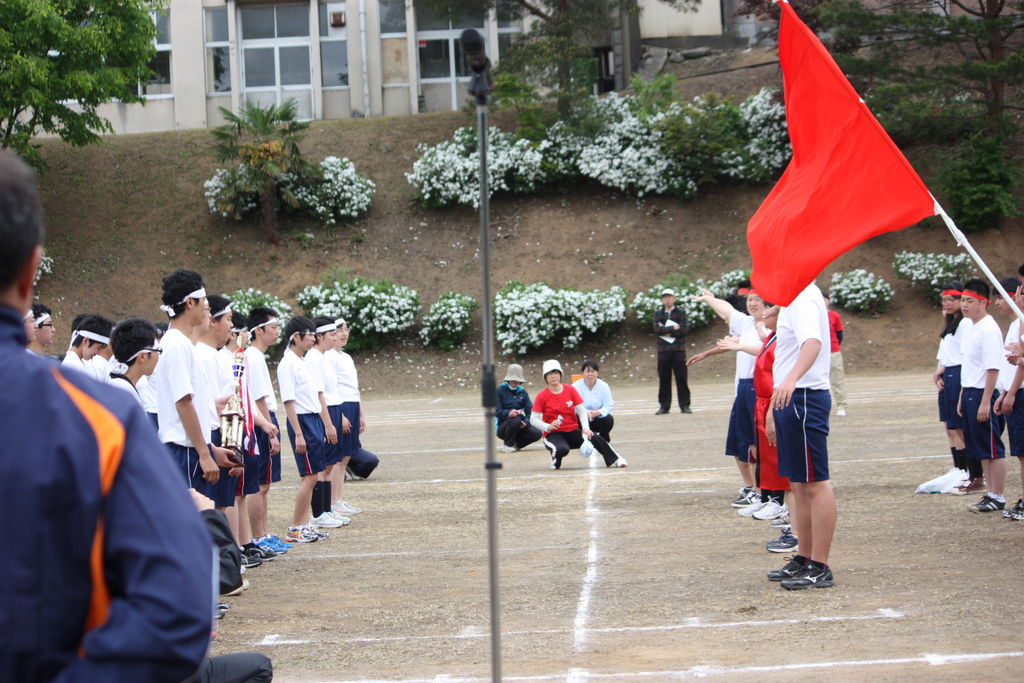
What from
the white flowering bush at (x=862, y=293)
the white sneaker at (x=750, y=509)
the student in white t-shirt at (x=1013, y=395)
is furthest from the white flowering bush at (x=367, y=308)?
the student in white t-shirt at (x=1013, y=395)

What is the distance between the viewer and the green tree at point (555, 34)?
34062 mm

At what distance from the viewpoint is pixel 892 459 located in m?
13.1

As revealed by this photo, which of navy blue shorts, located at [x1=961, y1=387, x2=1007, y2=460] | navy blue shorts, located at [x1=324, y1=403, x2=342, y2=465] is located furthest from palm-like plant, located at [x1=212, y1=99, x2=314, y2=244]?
navy blue shorts, located at [x1=961, y1=387, x2=1007, y2=460]

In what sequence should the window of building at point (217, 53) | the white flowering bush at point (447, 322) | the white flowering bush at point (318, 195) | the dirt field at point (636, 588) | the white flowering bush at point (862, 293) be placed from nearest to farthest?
the dirt field at point (636, 588), the white flowering bush at point (862, 293), the white flowering bush at point (447, 322), the white flowering bush at point (318, 195), the window of building at point (217, 53)

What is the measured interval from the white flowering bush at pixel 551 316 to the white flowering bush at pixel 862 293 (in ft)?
19.7

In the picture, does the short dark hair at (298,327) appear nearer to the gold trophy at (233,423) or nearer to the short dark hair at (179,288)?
the gold trophy at (233,423)

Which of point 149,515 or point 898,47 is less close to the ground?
point 898,47

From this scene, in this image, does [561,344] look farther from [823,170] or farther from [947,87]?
[823,170]

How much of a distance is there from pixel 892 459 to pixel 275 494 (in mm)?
7330

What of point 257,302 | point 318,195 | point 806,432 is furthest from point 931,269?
point 806,432

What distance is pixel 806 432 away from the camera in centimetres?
723

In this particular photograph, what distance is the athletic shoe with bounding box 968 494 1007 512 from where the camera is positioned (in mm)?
9578

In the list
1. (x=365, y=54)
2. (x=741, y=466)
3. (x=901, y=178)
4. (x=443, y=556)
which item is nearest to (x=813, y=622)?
(x=901, y=178)

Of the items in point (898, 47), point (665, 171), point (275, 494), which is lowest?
point (275, 494)
